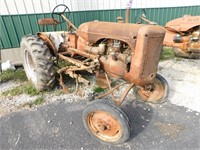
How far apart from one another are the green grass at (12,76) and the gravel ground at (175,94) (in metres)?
0.18

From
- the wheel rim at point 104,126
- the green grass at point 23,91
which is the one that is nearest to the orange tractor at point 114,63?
the wheel rim at point 104,126

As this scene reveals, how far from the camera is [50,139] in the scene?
2416 mm

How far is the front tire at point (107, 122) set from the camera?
2.06 metres

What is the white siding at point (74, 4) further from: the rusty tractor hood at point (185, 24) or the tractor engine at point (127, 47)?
the tractor engine at point (127, 47)

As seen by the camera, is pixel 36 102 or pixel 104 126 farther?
pixel 36 102

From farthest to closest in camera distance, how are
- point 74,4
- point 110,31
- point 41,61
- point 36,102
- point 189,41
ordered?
point 74,4
point 189,41
point 36,102
point 41,61
point 110,31

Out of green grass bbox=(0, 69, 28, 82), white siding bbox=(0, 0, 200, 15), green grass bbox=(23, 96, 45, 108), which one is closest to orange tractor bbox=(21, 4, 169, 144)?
green grass bbox=(23, 96, 45, 108)

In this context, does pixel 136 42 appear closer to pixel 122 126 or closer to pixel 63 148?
pixel 122 126

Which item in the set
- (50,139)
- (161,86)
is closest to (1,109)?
(50,139)

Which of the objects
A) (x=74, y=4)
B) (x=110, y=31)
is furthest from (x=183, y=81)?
(x=74, y=4)

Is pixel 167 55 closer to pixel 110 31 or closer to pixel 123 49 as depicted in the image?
pixel 123 49

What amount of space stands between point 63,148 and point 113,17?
4.84 meters

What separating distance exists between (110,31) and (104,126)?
1284mm

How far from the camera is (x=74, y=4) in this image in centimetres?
532
